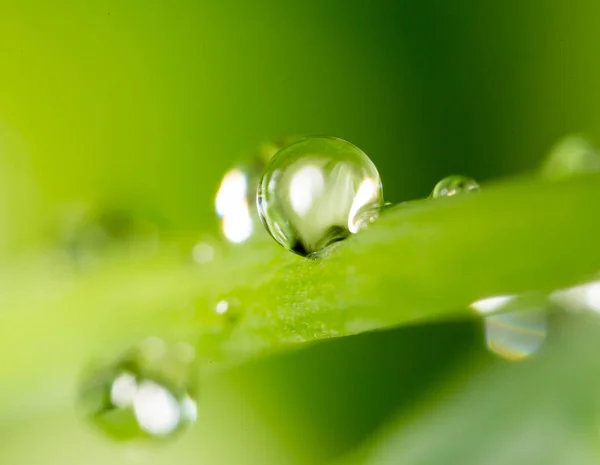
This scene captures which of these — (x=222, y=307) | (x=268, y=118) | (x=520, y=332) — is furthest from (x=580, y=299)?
(x=268, y=118)

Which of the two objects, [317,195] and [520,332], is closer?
[317,195]

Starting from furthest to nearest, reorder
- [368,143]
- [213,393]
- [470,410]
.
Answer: [368,143]
[213,393]
[470,410]

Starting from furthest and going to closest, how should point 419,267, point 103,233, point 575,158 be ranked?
1. point 103,233
2. point 575,158
3. point 419,267

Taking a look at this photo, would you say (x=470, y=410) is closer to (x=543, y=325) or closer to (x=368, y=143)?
(x=543, y=325)

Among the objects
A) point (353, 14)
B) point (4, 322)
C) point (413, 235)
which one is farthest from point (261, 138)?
point (413, 235)

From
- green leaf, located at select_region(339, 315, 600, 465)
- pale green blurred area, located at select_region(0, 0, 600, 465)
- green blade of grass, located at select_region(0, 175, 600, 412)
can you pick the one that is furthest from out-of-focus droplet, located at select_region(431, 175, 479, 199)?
pale green blurred area, located at select_region(0, 0, 600, 465)

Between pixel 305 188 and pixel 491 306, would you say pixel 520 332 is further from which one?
pixel 305 188
